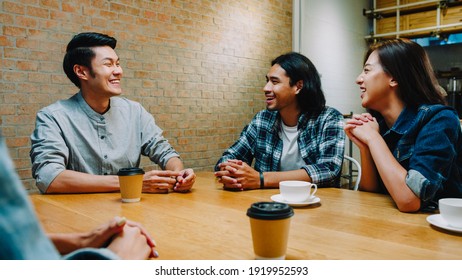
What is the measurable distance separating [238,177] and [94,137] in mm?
830

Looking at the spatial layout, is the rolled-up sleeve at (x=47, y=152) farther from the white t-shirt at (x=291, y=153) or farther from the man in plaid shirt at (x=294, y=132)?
the white t-shirt at (x=291, y=153)

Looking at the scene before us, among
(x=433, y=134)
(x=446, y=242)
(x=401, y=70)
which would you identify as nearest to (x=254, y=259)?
(x=446, y=242)

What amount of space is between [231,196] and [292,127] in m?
0.86

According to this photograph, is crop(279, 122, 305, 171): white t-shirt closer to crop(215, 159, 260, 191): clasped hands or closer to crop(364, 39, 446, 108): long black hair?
crop(215, 159, 260, 191): clasped hands

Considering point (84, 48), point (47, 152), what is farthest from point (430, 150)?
point (84, 48)

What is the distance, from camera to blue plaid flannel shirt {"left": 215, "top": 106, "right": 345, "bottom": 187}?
1774mm

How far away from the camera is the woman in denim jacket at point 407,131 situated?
123cm

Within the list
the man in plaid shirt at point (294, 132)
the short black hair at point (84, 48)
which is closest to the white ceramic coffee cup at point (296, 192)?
the man in plaid shirt at point (294, 132)

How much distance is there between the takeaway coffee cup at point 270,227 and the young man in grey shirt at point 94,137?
0.81 meters

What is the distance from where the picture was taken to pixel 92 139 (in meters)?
1.90

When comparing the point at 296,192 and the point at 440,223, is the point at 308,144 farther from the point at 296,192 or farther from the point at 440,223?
the point at 440,223

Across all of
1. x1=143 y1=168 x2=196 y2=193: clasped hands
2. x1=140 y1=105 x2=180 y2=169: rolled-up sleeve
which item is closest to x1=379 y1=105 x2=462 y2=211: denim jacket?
x1=143 y1=168 x2=196 y2=193: clasped hands

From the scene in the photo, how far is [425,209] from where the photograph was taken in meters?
1.23

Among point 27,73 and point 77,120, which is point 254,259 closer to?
point 77,120
